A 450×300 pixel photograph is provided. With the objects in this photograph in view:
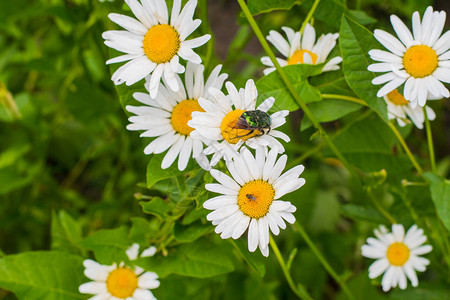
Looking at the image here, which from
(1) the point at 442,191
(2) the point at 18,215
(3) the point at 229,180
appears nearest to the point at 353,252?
(1) the point at 442,191

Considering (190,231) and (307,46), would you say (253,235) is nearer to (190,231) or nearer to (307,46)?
(190,231)

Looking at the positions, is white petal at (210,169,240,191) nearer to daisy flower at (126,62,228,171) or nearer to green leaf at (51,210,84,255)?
daisy flower at (126,62,228,171)

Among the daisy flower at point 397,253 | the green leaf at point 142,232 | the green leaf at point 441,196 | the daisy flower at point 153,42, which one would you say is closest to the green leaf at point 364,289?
the daisy flower at point 397,253

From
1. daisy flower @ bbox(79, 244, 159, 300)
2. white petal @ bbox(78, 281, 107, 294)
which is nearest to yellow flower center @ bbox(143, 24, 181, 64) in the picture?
daisy flower @ bbox(79, 244, 159, 300)

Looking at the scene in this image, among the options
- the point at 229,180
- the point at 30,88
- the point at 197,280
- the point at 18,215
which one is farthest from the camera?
the point at 30,88

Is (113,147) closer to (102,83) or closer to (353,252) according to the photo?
(102,83)
